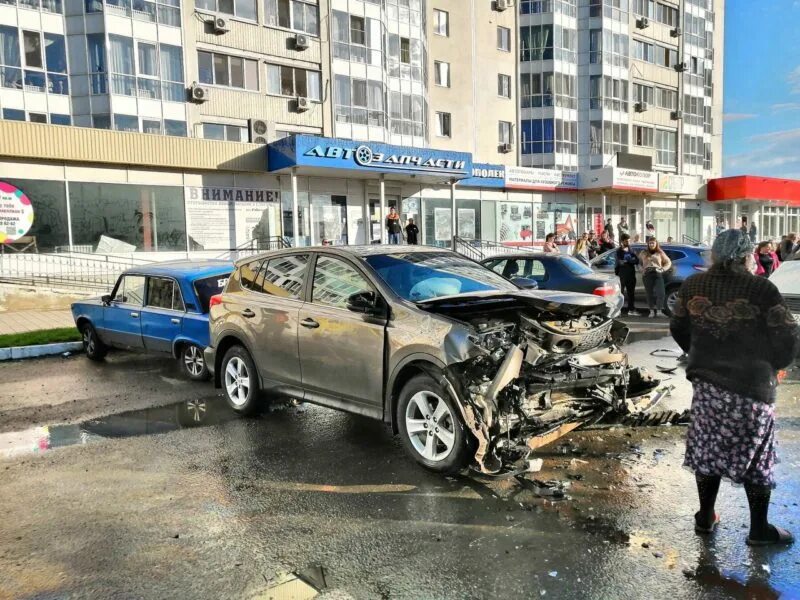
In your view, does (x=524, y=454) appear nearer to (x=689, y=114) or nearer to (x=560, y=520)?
(x=560, y=520)

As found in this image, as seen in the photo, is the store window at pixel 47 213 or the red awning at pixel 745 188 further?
the red awning at pixel 745 188

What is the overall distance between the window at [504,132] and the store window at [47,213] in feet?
85.8

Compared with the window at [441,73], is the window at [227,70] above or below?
below

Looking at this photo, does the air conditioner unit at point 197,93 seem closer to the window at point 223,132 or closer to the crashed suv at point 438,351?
the window at point 223,132

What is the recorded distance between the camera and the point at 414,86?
3369 cm

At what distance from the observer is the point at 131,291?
930 cm

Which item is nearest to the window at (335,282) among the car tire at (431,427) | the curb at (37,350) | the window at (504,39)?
the car tire at (431,427)

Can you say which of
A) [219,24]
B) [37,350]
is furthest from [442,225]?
[37,350]

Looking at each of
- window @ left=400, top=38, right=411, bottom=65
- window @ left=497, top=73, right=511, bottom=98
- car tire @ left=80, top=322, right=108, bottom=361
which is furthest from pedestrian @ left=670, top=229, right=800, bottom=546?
window @ left=497, top=73, right=511, bottom=98

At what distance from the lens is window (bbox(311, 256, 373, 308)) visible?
213 inches

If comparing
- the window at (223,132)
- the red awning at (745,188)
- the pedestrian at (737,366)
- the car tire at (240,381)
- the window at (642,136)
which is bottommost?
the car tire at (240,381)

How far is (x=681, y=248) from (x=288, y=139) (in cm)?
1504

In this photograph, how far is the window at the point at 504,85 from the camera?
131 feet

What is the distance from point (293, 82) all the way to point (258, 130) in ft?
10.4
